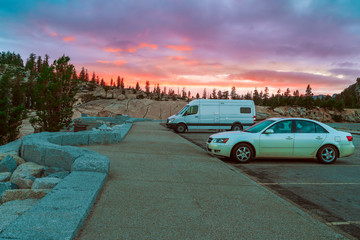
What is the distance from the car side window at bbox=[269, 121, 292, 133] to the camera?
375 inches

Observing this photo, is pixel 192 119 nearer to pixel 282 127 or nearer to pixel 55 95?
pixel 55 95

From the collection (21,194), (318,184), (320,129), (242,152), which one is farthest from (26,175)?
(320,129)

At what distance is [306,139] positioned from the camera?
9.43 m

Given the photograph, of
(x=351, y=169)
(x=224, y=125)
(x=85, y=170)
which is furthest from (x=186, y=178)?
(x=224, y=125)

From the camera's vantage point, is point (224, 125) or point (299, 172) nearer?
point (299, 172)

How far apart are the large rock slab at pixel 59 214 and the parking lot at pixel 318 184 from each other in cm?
361

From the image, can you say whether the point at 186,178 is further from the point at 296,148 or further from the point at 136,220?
the point at 296,148

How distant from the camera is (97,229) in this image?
349 cm

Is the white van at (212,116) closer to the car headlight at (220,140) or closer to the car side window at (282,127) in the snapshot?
the car headlight at (220,140)

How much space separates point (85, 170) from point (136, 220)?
2492 mm

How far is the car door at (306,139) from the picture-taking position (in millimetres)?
9398

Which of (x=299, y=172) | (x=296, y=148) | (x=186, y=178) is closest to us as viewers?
(x=186, y=178)

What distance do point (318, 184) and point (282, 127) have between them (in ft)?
10.3

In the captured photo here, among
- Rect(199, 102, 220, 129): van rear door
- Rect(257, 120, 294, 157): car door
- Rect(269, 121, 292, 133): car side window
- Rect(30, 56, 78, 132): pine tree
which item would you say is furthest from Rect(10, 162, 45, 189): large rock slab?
Rect(199, 102, 220, 129): van rear door
